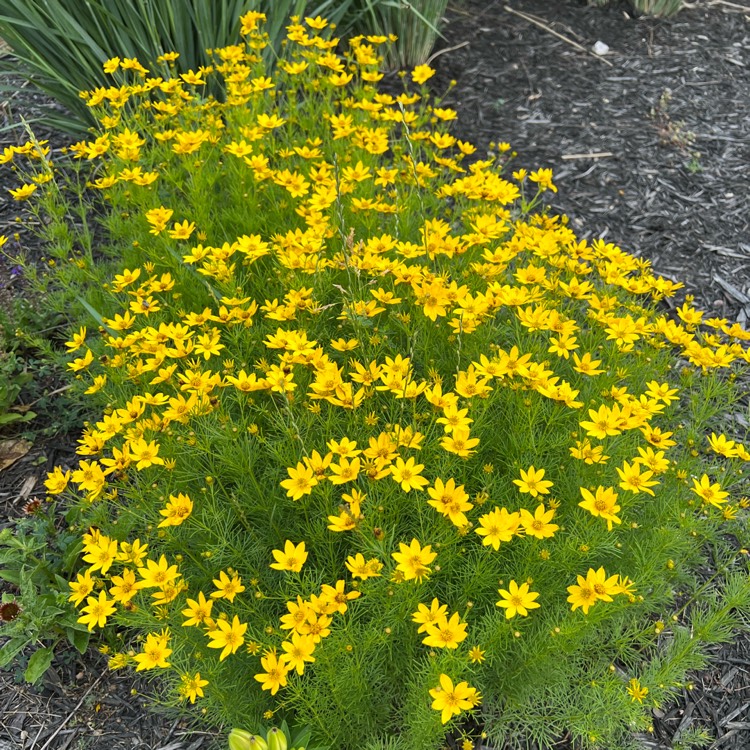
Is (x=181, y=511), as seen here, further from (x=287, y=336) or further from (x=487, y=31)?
(x=487, y=31)

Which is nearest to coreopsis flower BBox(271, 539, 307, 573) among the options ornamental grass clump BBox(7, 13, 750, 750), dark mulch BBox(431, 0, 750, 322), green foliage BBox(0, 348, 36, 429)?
ornamental grass clump BBox(7, 13, 750, 750)

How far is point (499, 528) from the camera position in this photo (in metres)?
1.85

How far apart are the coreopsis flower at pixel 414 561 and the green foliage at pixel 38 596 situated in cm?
131

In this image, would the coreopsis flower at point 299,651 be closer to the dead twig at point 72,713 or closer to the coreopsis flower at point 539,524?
the coreopsis flower at point 539,524

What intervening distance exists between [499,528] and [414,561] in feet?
0.84

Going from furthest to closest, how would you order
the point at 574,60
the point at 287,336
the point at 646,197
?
the point at 574,60 < the point at 646,197 < the point at 287,336

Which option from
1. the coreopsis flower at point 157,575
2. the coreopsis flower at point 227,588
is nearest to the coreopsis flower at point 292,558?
the coreopsis flower at point 227,588

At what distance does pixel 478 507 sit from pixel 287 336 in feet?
2.75

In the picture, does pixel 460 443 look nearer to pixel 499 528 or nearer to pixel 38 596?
pixel 499 528

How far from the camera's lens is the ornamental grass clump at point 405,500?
1897 millimetres

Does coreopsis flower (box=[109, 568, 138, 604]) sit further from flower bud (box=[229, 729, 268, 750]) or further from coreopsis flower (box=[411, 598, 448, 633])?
coreopsis flower (box=[411, 598, 448, 633])

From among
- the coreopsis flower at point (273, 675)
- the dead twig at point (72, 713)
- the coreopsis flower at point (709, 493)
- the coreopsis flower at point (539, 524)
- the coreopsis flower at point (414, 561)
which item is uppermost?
the coreopsis flower at point (414, 561)

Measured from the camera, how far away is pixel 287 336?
2289 mm

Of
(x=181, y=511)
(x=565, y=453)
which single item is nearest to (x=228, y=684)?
(x=181, y=511)
